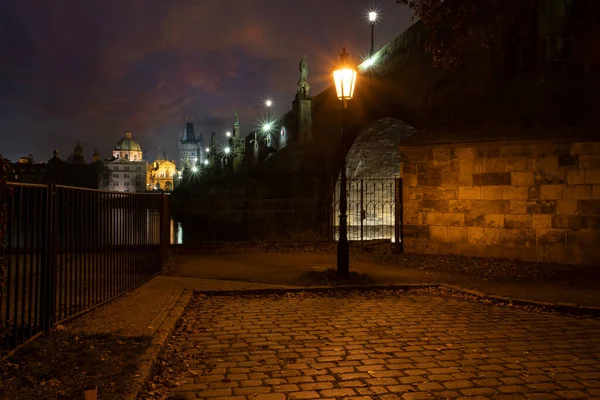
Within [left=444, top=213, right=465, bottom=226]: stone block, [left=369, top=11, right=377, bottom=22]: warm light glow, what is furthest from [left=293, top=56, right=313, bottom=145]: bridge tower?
[left=444, top=213, right=465, bottom=226]: stone block

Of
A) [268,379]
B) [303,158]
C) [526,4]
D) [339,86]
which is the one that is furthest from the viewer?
[303,158]

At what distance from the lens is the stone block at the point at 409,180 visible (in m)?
14.9

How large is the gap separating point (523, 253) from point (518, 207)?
1205mm

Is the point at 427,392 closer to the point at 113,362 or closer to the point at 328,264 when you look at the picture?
the point at 113,362

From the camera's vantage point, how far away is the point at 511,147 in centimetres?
1328

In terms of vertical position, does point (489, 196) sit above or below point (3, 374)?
above

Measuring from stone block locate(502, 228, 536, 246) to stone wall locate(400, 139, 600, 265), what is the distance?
2 cm

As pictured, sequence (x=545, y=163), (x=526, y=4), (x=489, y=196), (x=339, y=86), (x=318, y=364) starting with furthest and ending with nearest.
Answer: (x=526, y=4) → (x=489, y=196) → (x=545, y=163) → (x=339, y=86) → (x=318, y=364)

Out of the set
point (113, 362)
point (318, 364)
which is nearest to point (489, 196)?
point (318, 364)

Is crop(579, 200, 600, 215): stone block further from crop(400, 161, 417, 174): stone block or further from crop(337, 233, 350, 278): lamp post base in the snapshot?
crop(337, 233, 350, 278): lamp post base

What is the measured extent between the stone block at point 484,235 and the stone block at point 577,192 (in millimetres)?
1827

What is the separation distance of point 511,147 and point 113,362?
11.6 metres

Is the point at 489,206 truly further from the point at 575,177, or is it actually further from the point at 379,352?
the point at 379,352

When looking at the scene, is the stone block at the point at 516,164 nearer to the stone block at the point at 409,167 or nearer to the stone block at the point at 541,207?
the stone block at the point at 541,207
